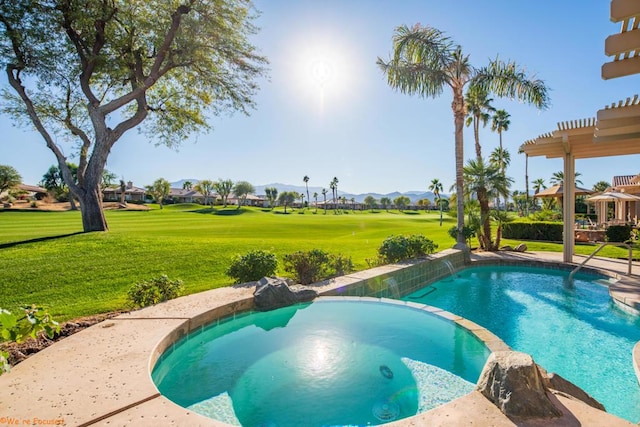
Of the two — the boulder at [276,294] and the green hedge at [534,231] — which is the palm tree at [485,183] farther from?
the boulder at [276,294]

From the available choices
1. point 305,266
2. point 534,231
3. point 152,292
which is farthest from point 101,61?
point 534,231

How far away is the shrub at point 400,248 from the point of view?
8.74m

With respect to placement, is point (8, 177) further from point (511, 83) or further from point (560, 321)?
point (560, 321)

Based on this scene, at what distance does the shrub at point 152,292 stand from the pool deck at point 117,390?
545mm

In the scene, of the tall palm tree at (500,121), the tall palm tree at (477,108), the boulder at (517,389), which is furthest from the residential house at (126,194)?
the boulder at (517,389)

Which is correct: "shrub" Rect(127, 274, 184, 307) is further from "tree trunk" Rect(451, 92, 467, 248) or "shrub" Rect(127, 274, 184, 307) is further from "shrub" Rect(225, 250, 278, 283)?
"tree trunk" Rect(451, 92, 467, 248)

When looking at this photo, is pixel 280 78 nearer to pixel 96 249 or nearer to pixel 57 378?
pixel 96 249

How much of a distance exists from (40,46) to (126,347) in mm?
12171

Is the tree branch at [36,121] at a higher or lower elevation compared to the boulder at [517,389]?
higher

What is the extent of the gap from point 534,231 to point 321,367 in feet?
52.9

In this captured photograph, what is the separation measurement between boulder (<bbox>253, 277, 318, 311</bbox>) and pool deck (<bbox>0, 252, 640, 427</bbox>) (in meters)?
1.14

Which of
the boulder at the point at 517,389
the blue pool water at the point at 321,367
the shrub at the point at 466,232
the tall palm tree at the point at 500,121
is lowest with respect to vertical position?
the blue pool water at the point at 321,367

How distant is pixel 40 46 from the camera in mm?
10070

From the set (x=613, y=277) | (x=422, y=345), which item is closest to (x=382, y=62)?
(x=613, y=277)
